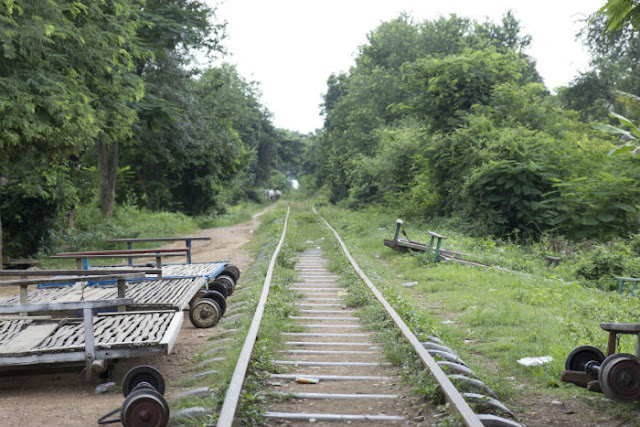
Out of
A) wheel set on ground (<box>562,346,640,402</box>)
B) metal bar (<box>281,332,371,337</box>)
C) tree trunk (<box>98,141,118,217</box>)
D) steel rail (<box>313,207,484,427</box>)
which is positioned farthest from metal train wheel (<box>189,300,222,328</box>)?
tree trunk (<box>98,141,118,217</box>)

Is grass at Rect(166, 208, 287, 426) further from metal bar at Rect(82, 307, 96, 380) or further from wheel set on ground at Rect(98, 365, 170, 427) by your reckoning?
metal bar at Rect(82, 307, 96, 380)

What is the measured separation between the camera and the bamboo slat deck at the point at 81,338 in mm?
5352

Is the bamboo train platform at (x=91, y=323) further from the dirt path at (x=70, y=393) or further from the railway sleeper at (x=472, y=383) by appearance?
the railway sleeper at (x=472, y=383)

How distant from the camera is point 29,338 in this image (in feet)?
19.4

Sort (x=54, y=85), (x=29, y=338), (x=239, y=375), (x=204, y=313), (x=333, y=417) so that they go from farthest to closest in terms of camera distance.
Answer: (x=54, y=85) → (x=204, y=313) → (x=29, y=338) → (x=239, y=375) → (x=333, y=417)

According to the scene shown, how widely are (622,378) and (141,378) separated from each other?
420 cm

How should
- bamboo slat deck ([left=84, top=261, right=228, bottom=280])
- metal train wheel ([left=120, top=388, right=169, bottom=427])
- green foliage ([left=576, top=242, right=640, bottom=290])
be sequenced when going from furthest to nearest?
1. green foliage ([left=576, top=242, right=640, bottom=290])
2. bamboo slat deck ([left=84, top=261, right=228, bottom=280])
3. metal train wheel ([left=120, top=388, right=169, bottom=427])

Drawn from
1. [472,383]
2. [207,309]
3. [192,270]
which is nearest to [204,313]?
[207,309]

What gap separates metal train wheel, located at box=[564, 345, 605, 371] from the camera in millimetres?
5438

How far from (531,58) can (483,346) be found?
51248 mm

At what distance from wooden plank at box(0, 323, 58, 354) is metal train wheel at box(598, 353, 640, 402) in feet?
17.6

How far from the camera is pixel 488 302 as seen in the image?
366 inches

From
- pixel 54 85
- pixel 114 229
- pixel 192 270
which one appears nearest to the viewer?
pixel 192 270

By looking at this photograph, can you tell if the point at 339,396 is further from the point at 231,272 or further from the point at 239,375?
the point at 231,272
